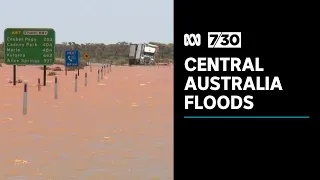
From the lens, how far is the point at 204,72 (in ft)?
36.3

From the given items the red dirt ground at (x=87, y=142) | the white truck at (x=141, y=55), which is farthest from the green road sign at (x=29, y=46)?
the white truck at (x=141, y=55)

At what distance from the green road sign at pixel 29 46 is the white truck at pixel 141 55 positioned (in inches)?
3555

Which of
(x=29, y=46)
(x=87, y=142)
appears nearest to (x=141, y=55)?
(x=29, y=46)

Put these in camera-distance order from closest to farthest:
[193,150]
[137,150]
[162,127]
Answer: [193,150], [137,150], [162,127]

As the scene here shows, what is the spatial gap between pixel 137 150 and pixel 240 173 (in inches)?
146

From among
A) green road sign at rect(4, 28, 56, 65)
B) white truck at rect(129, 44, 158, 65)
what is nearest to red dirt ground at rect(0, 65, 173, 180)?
green road sign at rect(4, 28, 56, 65)

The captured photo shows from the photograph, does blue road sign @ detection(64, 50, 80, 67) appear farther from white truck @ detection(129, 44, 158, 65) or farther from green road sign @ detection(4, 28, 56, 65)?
white truck @ detection(129, 44, 158, 65)

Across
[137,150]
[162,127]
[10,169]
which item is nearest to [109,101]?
[162,127]

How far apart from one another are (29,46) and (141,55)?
92.8 m

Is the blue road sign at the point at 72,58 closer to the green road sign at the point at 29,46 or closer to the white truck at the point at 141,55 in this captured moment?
the green road sign at the point at 29,46

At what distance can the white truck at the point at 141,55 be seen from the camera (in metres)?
132

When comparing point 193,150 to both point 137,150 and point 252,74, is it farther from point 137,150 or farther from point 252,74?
point 137,150

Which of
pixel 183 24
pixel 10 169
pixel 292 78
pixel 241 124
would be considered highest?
pixel 183 24

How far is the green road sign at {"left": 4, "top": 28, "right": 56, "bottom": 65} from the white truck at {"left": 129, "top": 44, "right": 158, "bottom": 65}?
9029 cm
